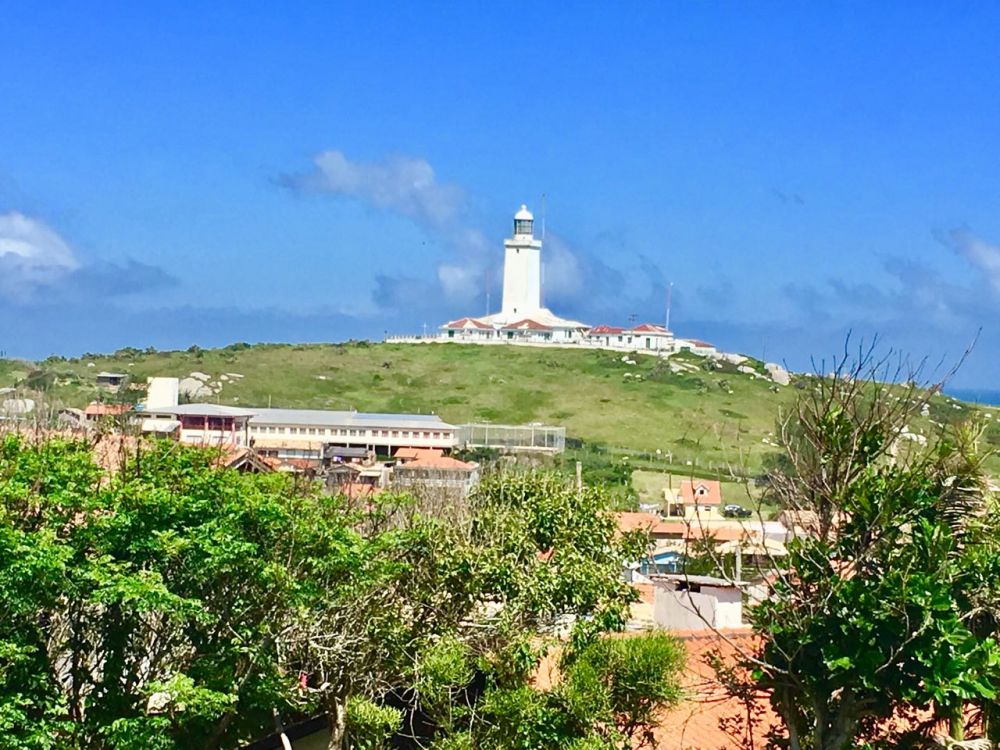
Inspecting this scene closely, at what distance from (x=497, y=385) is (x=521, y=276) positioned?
43.4 m

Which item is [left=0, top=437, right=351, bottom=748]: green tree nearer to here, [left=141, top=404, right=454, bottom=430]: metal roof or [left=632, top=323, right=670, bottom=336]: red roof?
[left=141, top=404, right=454, bottom=430]: metal roof

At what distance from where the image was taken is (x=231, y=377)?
3553 inches

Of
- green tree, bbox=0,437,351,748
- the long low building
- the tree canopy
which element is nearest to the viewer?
green tree, bbox=0,437,351,748

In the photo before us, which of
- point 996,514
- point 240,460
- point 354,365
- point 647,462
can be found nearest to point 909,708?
point 996,514

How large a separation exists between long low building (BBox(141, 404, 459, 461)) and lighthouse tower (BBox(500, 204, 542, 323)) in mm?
66981

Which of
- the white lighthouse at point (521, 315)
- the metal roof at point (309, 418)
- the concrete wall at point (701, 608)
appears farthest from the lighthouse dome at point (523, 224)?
the concrete wall at point (701, 608)

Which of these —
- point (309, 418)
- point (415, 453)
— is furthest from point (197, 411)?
point (415, 453)

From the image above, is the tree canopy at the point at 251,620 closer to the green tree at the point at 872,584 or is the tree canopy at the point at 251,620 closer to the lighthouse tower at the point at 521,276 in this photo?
the green tree at the point at 872,584

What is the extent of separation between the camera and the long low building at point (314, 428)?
202 feet

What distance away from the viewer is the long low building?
6159 centimetres

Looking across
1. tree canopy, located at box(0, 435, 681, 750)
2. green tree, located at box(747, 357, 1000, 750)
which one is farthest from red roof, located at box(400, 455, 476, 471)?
green tree, located at box(747, 357, 1000, 750)

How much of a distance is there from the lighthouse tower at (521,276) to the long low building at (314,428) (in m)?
67.0

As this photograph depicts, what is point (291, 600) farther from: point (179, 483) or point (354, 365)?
point (354, 365)

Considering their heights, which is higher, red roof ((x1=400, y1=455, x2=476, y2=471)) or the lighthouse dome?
the lighthouse dome
